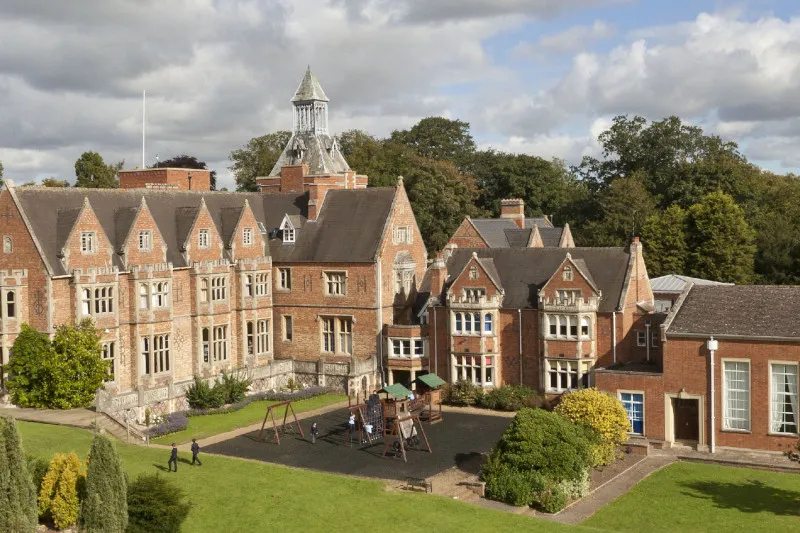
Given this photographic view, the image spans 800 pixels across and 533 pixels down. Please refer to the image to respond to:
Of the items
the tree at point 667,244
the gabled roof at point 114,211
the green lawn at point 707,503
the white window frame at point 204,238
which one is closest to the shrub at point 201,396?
the gabled roof at point 114,211

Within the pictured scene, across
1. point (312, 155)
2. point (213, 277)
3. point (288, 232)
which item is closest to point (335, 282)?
point (288, 232)

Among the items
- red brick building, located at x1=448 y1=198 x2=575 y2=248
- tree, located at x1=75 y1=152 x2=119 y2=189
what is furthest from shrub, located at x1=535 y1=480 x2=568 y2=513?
tree, located at x1=75 y1=152 x2=119 y2=189

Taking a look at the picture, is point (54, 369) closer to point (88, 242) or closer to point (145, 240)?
point (88, 242)

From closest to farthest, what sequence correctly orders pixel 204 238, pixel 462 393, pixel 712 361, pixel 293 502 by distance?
1. pixel 293 502
2. pixel 712 361
3. pixel 462 393
4. pixel 204 238

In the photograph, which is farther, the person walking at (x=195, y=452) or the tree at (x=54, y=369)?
the tree at (x=54, y=369)

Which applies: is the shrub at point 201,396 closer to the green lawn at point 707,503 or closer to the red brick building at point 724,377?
the red brick building at point 724,377

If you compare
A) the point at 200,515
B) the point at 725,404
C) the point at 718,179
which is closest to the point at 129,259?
the point at 200,515

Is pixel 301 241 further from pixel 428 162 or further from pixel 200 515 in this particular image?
pixel 428 162

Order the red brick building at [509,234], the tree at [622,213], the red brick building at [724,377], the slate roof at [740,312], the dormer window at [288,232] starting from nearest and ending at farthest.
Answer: the red brick building at [724,377], the slate roof at [740,312], the dormer window at [288,232], the red brick building at [509,234], the tree at [622,213]
